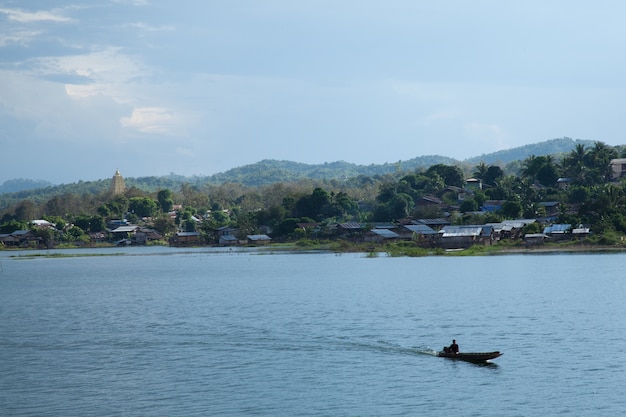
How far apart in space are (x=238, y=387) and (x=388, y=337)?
407 inches

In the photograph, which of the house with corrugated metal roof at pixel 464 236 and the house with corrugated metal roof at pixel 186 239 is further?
the house with corrugated metal roof at pixel 186 239

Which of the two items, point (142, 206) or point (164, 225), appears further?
point (142, 206)

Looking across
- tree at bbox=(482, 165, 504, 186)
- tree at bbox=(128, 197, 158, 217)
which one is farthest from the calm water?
tree at bbox=(128, 197, 158, 217)

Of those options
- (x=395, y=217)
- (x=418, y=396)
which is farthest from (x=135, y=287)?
(x=395, y=217)

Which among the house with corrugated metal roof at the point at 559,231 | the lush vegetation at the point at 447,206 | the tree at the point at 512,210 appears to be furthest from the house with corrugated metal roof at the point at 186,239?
the house with corrugated metal roof at the point at 559,231

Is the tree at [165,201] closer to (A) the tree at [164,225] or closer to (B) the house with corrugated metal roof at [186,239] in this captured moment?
(A) the tree at [164,225]

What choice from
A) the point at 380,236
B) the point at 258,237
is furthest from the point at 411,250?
the point at 258,237

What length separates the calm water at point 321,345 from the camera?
24844mm

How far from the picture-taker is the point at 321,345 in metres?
34.2

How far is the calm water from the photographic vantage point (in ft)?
81.5

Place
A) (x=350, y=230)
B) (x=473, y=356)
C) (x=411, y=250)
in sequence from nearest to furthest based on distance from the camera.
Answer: (x=473, y=356) < (x=411, y=250) < (x=350, y=230)

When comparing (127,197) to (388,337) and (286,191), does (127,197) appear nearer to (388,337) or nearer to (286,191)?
(286,191)

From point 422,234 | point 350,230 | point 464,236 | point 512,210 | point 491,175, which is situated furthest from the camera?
point 491,175

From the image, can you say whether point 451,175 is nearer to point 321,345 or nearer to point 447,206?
point 447,206
